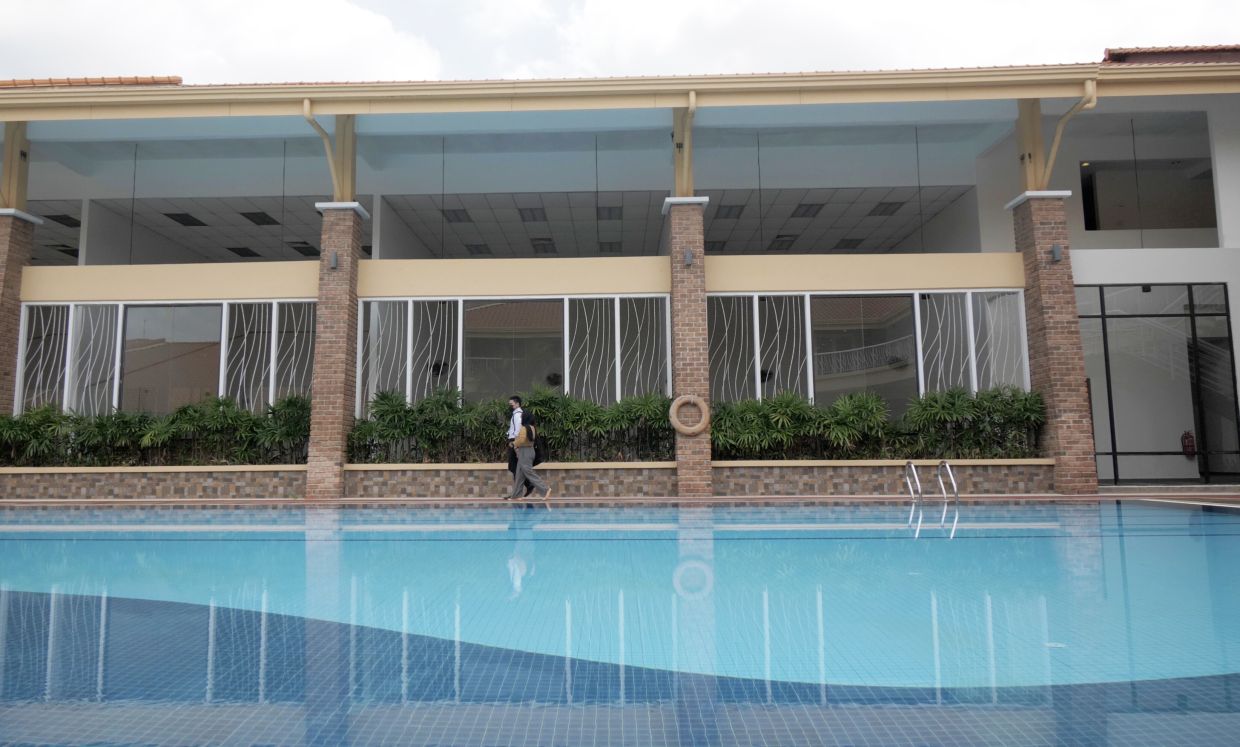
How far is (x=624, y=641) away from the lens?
11.7ft

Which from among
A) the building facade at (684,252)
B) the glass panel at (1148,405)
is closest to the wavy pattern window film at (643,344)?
the building facade at (684,252)

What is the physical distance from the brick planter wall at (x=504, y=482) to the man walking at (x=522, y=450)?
2.01ft

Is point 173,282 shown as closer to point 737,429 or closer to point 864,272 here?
point 737,429

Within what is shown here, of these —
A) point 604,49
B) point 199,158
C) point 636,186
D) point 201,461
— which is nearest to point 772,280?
point 636,186

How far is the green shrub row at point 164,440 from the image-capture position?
39.2ft

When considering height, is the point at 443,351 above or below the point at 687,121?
below

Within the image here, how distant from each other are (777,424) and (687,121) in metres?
4.44

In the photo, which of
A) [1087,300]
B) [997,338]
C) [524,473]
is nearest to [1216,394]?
[1087,300]

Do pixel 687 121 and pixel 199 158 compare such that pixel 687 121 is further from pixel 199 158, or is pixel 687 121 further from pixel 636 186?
pixel 199 158

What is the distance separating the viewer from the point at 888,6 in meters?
33.4

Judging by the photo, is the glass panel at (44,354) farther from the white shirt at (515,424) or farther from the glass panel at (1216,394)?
the glass panel at (1216,394)

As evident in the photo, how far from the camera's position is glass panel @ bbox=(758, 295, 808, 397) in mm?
12758

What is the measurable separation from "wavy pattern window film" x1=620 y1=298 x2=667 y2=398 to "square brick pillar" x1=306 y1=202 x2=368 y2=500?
397 centimetres

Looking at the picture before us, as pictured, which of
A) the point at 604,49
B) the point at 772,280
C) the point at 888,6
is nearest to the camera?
the point at 772,280
